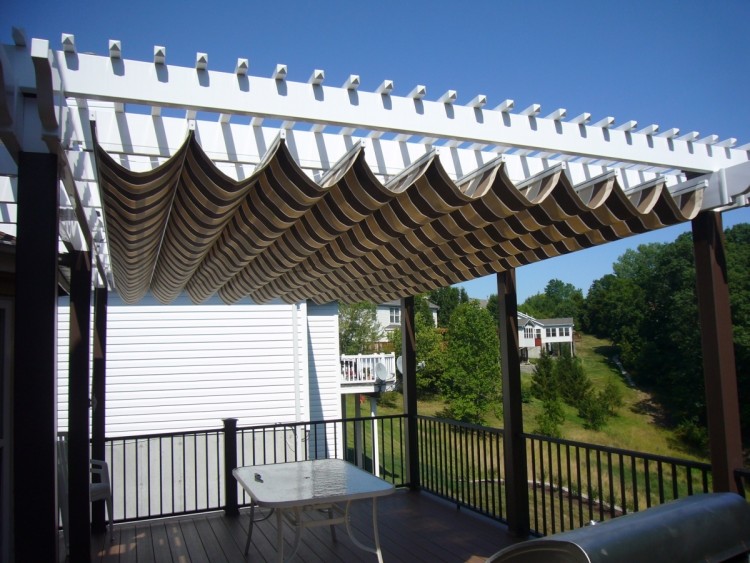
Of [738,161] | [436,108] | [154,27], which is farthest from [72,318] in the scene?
[154,27]

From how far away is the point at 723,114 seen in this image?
33031mm

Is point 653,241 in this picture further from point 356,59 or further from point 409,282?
point 409,282

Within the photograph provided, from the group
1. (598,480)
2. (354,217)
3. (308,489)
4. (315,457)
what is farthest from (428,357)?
(354,217)

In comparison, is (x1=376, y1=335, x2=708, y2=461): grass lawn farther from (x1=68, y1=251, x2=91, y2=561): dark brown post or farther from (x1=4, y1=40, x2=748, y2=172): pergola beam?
(x1=68, y1=251, x2=91, y2=561): dark brown post

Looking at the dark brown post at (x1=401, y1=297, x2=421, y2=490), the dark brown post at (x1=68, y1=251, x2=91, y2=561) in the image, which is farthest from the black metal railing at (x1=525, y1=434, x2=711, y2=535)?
the dark brown post at (x1=68, y1=251, x2=91, y2=561)

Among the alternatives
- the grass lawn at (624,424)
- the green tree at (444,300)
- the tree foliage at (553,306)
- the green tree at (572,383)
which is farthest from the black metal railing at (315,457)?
the tree foliage at (553,306)

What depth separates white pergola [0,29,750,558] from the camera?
2207 mm

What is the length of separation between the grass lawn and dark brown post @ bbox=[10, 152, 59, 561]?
2877 cm

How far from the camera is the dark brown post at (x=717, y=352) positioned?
3.38 m

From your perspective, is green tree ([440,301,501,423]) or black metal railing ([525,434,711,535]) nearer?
black metal railing ([525,434,711,535])

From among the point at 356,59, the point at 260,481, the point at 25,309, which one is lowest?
the point at 260,481

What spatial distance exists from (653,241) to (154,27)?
56.8 meters

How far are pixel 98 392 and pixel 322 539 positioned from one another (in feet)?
8.47

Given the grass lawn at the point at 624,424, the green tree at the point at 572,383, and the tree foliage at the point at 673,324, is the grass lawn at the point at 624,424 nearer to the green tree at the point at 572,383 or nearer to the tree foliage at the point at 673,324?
the green tree at the point at 572,383
